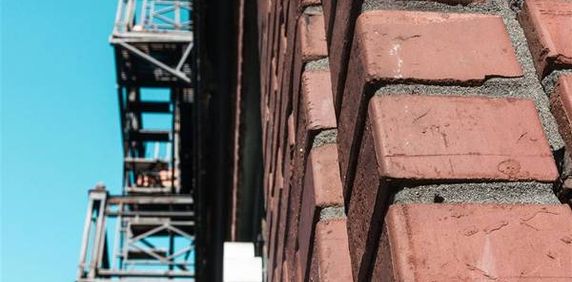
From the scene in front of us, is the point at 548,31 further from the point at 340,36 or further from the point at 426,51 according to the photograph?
the point at 340,36

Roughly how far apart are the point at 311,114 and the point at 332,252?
0.22 meters

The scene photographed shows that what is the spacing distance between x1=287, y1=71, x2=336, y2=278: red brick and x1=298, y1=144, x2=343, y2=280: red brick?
0.03 m

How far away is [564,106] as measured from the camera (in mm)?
676

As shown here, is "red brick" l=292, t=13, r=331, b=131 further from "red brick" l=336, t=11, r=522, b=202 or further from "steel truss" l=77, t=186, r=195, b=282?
"steel truss" l=77, t=186, r=195, b=282

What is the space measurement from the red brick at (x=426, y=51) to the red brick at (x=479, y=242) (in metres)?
0.15

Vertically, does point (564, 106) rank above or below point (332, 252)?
above

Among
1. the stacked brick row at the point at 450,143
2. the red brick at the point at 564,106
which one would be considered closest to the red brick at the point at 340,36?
the stacked brick row at the point at 450,143

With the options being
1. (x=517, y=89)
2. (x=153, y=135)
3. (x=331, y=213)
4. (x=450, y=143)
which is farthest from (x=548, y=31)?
(x=153, y=135)

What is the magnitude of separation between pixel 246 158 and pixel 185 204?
912 cm

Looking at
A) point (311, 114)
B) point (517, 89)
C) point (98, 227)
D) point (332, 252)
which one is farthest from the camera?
point (98, 227)

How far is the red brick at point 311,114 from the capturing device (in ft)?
3.17

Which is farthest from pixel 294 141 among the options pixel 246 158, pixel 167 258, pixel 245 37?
pixel 167 258

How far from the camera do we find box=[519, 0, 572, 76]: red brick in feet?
2.30

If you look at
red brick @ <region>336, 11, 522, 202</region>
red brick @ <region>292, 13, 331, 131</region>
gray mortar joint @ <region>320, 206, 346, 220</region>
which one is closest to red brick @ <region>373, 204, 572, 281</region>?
red brick @ <region>336, 11, 522, 202</region>
